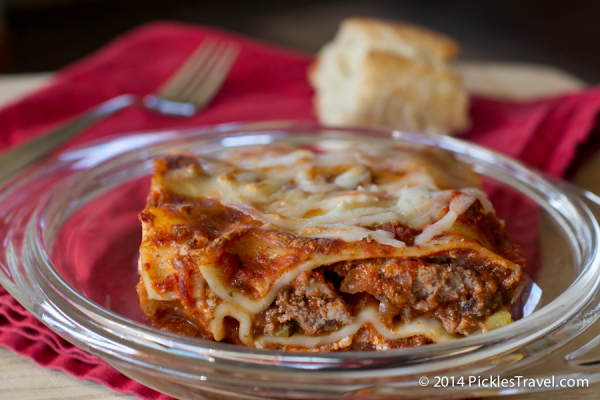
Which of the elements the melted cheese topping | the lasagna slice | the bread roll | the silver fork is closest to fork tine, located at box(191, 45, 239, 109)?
the silver fork

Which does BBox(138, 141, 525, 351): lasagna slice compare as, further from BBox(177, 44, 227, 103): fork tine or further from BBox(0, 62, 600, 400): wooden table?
BBox(177, 44, 227, 103): fork tine

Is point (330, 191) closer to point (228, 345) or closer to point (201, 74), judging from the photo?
point (228, 345)

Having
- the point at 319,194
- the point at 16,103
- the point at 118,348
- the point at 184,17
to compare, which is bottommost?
the point at 184,17

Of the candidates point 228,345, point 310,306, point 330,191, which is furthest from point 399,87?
point 228,345

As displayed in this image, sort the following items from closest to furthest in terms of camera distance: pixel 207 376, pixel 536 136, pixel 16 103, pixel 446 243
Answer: pixel 207 376
pixel 446 243
pixel 536 136
pixel 16 103

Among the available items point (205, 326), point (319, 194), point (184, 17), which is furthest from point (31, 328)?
point (184, 17)

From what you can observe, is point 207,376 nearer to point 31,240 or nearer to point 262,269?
point 262,269

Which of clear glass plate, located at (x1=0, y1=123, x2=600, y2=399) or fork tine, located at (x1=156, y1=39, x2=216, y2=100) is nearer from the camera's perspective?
clear glass plate, located at (x1=0, y1=123, x2=600, y2=399)

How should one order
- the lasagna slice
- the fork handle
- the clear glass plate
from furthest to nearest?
the fork handle → the lasagna slice → the clear glass plate
